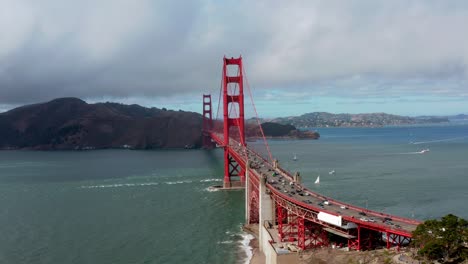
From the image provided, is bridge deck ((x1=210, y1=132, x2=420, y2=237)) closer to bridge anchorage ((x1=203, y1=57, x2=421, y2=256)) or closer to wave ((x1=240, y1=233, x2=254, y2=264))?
bridge anchorage ((x1=203, y1=57, x2=421, y2=256))

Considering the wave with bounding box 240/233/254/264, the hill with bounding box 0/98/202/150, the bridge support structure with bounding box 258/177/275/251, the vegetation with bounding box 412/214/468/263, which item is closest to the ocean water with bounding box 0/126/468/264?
the wave with bounding box 240/233/254/264

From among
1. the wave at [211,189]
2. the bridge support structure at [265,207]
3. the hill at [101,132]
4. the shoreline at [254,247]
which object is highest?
the hill at [101,132]

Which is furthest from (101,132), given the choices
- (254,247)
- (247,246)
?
(254,247)

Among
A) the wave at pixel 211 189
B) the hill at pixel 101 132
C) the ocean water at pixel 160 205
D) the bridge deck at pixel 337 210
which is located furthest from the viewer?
the hill at pixel 101 132

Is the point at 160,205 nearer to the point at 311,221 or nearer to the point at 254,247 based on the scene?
the point at 254,247

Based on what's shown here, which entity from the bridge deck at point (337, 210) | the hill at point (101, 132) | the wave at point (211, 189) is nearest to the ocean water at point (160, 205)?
the wave at point (211, 189)

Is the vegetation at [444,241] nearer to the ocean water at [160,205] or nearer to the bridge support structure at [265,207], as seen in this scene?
the bridge support structure at [265,207]

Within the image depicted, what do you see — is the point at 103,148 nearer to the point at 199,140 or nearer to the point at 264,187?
the point at 199,140
